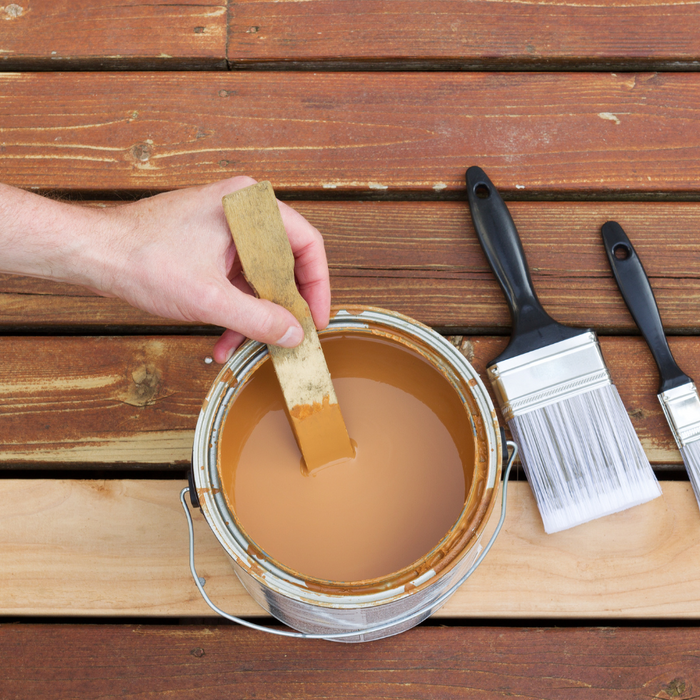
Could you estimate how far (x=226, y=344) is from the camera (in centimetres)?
96

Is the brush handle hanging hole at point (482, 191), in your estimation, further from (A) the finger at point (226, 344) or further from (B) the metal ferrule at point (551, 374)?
(A) the finger at point (226, 344)

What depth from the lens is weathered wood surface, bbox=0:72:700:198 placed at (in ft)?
3.59

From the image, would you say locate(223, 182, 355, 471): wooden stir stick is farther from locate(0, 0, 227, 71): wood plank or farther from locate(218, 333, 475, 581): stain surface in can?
locate(0, 0, 227, 71): wood plank

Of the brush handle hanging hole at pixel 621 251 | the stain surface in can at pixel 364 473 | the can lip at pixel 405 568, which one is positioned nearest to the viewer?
the can lip at pixel 405 568

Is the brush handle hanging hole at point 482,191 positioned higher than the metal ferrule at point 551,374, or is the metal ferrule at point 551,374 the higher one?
the brush handle hanging hole at point 482,191

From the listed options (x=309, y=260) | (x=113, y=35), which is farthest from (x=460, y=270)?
(x=113, y=35)

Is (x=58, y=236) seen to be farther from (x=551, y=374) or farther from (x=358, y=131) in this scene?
(x=551, y=374)

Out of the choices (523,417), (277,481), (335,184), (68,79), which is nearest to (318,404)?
(277,481)

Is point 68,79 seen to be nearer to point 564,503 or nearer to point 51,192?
point 51,192

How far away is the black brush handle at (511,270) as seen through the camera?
0.99 meters

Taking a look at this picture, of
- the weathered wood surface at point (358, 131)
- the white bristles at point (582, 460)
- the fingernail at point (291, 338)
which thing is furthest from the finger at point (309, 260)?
the white bristles at point (582, 460)

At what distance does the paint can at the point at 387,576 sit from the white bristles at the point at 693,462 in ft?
1.49

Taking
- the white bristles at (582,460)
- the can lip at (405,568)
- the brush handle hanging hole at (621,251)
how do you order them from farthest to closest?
the brush handle hanging hole at (621,251), the white bristles at (582,460), the can lip at (405,568)

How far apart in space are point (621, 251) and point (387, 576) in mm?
744
